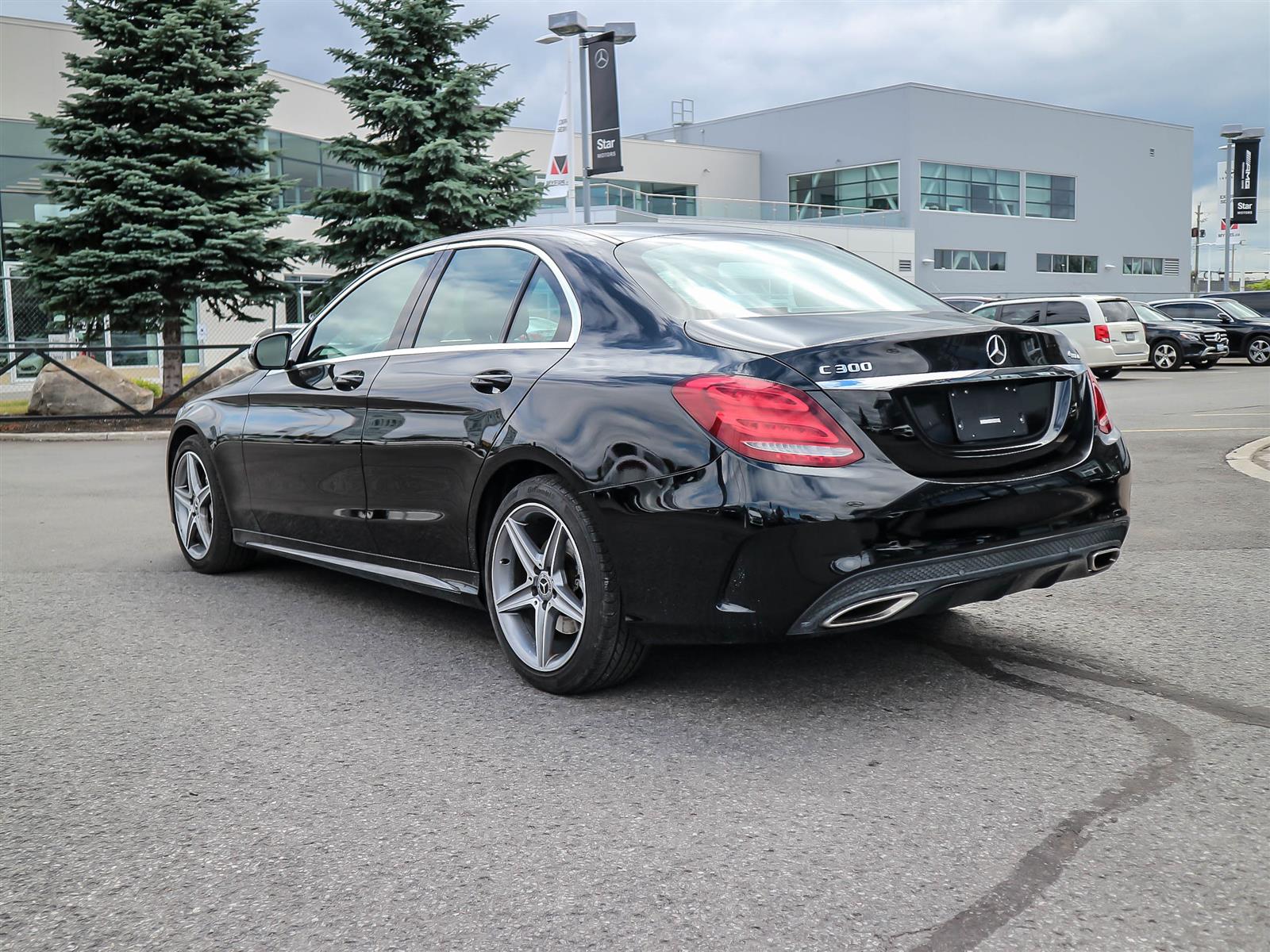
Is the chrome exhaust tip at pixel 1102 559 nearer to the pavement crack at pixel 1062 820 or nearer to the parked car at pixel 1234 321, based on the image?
the pavement crack at pixel 1062 820

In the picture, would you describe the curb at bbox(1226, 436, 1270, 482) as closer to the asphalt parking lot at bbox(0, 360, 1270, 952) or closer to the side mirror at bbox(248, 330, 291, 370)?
the asphalt parking lot at bbox(0, 360, 1270, 952)

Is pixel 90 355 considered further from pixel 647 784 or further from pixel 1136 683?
pixel 1136 683

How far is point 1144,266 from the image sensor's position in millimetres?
62281

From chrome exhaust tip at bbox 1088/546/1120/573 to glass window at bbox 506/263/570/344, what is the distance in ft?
6.32

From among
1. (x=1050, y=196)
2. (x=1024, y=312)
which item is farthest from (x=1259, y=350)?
(x=1050, y=196)

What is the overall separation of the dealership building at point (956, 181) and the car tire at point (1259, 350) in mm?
14542

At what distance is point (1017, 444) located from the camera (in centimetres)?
404

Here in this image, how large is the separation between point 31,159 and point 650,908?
3000 cm

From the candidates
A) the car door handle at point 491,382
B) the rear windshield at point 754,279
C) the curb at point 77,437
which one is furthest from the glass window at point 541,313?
the curb at point 77,437

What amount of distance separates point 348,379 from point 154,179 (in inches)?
637

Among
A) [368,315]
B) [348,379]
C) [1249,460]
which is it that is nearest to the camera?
[348,379]

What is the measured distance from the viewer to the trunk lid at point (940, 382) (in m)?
3.76

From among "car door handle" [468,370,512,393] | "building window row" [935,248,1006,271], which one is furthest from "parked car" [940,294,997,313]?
"car door handle" [468,370,512,393]

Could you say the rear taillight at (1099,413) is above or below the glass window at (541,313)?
below
